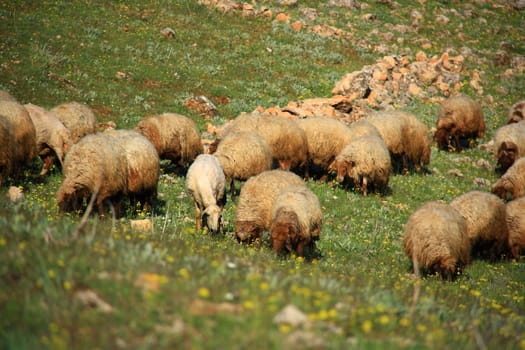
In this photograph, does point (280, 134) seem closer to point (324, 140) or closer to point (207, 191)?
point (324, 140)

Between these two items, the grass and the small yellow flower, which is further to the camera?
the small yellow flower

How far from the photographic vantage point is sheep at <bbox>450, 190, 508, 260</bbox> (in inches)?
526

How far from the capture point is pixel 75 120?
52.2ft

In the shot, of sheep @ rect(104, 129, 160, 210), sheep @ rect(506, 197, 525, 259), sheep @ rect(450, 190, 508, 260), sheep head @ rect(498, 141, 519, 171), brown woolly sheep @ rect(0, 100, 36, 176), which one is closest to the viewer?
sheep @ rect(104, 129, 160, 210)

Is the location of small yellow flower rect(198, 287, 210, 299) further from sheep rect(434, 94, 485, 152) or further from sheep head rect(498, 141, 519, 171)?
sheep rect(434, 94, 485, 152)

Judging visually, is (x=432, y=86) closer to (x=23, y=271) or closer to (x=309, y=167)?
(x=309, y=167)

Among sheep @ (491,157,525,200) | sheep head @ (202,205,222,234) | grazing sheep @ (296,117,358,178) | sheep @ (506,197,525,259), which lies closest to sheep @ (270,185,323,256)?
sheep head @ (202,205,222,234)

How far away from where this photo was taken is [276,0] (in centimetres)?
3772

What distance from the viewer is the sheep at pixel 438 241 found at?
10992mm

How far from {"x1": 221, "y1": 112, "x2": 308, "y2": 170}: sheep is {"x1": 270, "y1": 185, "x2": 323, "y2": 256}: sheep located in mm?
6041

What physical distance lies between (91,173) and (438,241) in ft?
24.6

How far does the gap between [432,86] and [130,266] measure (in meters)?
28.1

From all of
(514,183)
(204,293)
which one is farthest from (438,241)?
(514,183)

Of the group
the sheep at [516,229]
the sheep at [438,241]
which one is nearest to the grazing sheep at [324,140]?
the sheep at [516,229]
